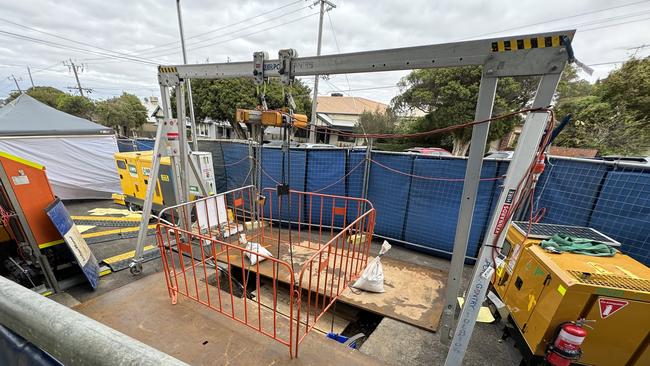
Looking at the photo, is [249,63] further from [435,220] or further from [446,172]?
[435,220]

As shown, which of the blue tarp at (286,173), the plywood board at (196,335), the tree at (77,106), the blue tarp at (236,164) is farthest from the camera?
the tree at (77,106)

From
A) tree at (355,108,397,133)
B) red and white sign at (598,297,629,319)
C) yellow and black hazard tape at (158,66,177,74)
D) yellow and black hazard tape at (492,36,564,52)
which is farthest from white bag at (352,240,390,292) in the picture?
tree at (355,108,397,133)

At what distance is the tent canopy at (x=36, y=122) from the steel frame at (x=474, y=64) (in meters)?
8.33

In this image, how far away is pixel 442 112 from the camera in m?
16.7

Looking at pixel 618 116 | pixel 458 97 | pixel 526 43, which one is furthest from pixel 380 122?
pixel 526 43

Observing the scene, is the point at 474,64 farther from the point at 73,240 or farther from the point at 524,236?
the point at 73,240

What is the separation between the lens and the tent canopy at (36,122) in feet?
22.4

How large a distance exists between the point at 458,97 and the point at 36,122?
63.3 feet

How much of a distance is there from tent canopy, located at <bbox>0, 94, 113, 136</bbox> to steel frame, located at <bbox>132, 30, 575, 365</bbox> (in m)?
8.33

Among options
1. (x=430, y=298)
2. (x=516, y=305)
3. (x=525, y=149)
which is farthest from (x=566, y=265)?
(x=430, y=298)

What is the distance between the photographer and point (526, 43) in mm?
1800

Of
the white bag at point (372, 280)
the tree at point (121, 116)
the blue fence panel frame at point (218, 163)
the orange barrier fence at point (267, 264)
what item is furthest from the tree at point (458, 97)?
the tree at point (121, 116)

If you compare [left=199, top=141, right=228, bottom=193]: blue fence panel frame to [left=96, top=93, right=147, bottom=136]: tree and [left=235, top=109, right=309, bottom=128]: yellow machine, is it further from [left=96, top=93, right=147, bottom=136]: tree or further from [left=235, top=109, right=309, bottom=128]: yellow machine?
[left=96, top=93, right=147, bottom=136]: tree

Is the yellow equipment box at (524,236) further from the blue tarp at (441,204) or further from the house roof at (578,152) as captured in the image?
the house roof at (578,152)
